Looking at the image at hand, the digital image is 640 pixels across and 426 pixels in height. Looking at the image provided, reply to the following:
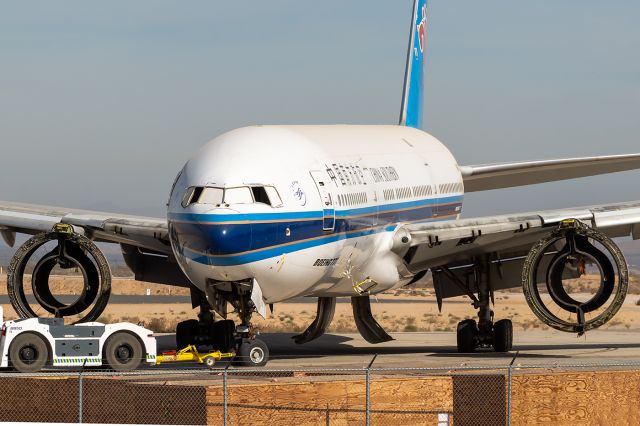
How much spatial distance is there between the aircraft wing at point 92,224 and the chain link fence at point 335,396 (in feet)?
22.0

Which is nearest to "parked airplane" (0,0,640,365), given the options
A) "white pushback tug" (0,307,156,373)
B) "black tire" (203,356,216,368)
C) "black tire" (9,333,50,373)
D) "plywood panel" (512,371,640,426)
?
"black tire" (203,356,216,368)

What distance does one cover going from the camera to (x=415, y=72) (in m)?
48.5

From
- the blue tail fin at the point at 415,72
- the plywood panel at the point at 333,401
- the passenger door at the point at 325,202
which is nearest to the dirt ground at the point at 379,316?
the blue tail fin at the point at 415,72

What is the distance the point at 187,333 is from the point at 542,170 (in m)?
11.5

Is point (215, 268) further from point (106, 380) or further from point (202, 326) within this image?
point (202, 326)

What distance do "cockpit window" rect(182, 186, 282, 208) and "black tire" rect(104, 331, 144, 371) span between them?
3.22 metres

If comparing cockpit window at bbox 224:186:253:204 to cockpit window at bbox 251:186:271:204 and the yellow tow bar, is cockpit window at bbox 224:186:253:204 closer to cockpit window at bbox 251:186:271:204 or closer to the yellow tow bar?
cockpit window at bbox 251:186:271:204

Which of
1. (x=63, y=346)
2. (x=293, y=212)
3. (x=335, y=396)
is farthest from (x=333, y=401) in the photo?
(x=63, y=346)

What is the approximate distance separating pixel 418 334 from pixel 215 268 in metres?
22.6

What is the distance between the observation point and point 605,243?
30.8 metres

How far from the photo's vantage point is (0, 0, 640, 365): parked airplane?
91.9 ft

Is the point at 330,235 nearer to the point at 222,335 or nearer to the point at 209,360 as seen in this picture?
the point at 209,360

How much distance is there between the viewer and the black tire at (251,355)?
A: 96.1 feet

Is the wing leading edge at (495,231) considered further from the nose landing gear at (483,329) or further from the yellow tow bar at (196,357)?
the yellow tow bar at (196,357)
